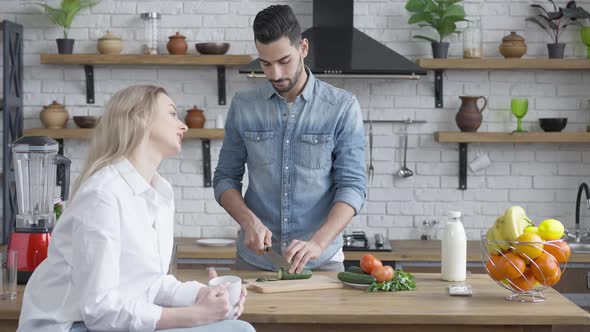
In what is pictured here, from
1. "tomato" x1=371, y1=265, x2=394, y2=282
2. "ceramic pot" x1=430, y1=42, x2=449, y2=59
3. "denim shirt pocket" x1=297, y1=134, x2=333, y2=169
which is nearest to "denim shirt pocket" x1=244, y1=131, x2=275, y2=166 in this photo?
"denim shirt pocket" x1=297, y1=134, x2=333, y2=169

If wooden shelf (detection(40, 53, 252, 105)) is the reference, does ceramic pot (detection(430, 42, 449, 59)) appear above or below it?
above

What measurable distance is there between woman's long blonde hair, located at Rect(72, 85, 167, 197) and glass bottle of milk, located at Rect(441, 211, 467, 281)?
3.81 feet

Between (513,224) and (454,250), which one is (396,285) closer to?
(454,250)

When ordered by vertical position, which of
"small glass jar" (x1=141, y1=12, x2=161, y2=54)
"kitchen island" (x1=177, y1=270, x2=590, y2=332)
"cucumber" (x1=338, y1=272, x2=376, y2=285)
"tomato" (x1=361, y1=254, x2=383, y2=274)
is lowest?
"kitchen island" (x1=177, y1=270, x2=590, y2=332)

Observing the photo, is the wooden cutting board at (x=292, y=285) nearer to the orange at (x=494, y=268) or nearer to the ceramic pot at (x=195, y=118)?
the orange at (x=494, y=268)

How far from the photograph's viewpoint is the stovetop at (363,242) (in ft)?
15.9

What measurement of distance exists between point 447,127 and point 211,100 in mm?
1425

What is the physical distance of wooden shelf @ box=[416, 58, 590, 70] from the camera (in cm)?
512

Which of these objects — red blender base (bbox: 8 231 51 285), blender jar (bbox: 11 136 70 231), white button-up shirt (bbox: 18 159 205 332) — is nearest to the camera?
white button-up shirt (bbox: 18 159 205 332)

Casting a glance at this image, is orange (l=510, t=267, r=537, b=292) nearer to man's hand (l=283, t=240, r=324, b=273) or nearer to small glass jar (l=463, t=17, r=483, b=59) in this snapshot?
man's hand (l=283, t=240, r=324, b=273)

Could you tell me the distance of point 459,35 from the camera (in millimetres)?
5363

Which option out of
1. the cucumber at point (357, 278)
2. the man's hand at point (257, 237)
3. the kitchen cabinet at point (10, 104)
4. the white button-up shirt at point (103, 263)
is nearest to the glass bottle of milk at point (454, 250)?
the cucumber at point (357, 278)

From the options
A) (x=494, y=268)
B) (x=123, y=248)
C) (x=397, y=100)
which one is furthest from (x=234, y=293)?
(x=397, y=100)

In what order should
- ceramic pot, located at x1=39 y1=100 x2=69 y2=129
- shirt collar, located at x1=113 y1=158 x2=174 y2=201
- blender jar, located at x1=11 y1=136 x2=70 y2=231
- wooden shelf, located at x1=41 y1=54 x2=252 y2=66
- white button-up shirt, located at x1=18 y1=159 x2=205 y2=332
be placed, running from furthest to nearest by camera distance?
ceramic pot, located at x1=39 y1=100 x2=69 y2=129, wooden shelf, located at x1=41 y1=54 x2=252 y2=66, blender jar, located at x1=11 y1=136 x2=70 y2=231, shirt collar, located at x1=113 y1=158 x2=174 y2=201, white button-up shirt, located at x1=18 y1=159 x2=205 y2=332
